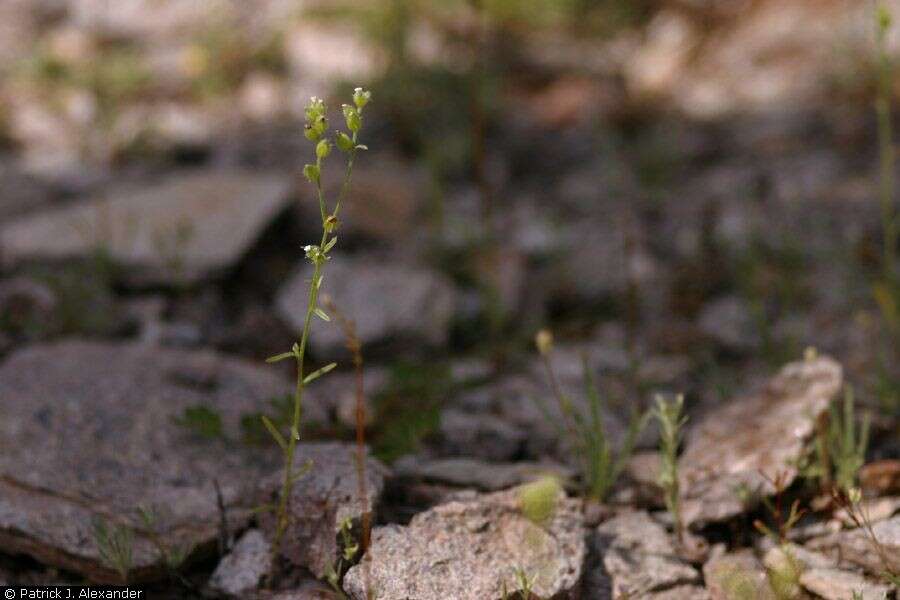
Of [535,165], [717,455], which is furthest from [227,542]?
[535,165]

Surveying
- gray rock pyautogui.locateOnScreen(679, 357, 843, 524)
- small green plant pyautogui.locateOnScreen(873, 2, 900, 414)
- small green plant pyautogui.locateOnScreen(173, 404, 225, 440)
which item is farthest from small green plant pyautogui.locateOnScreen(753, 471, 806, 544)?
small green plant pyautogui.locateOnScreen(173, 404, 225, 440)

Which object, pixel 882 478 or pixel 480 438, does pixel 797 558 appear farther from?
pixel 480 438

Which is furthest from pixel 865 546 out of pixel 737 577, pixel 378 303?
pixel 378 303

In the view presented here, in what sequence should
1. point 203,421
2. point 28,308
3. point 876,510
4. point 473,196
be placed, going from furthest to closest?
point 473,196
point 28,308
point 203,421
point 876,510

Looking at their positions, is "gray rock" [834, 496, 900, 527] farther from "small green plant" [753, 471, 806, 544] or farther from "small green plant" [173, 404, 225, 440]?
"small green plant" [173, 404, 225, 440]

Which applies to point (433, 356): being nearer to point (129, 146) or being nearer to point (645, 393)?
point (645, 393)

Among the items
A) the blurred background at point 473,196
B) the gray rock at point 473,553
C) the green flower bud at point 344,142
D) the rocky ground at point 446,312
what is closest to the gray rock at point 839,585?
the rocky ground at point 446,312
